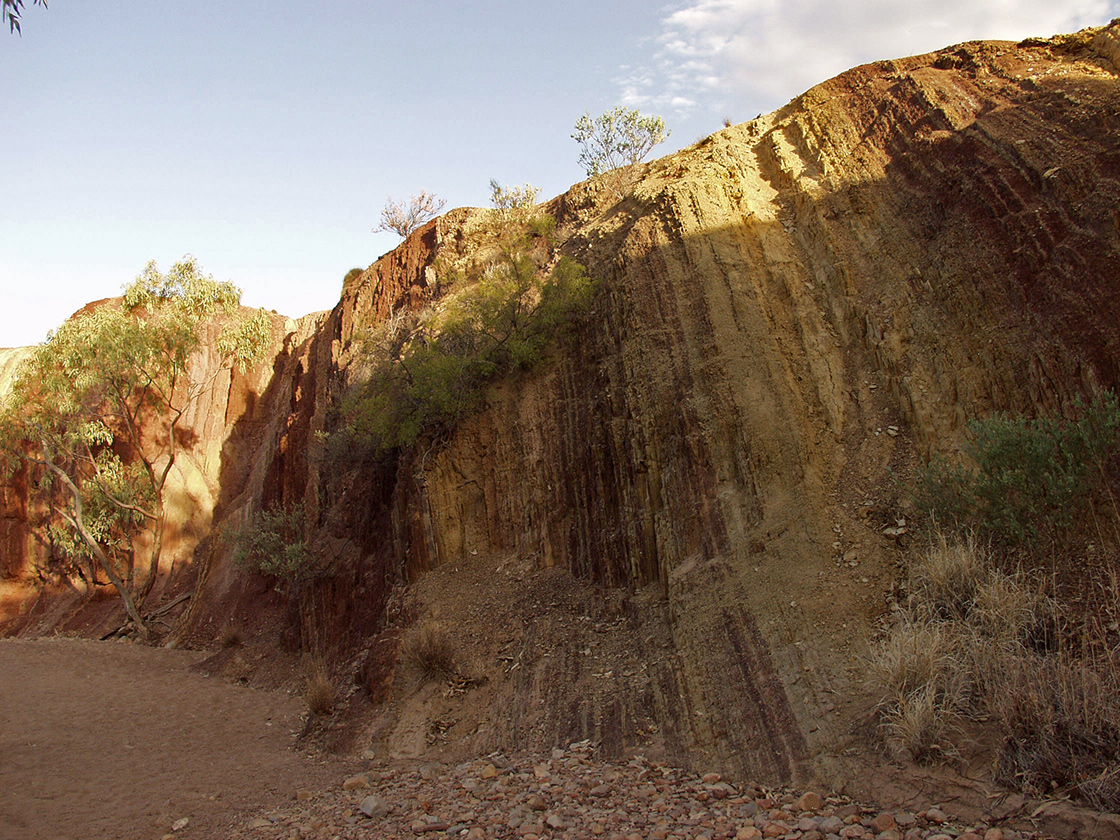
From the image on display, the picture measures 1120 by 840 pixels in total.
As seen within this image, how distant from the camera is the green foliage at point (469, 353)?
1404 cm

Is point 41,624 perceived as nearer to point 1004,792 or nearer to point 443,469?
point 443,469

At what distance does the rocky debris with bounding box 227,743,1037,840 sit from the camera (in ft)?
16.4

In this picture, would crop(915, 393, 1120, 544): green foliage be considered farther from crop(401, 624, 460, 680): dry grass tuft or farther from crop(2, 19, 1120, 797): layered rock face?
crop(401, 624, 460, 680): dry grass tuft

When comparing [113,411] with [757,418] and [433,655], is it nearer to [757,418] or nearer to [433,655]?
[433,655]

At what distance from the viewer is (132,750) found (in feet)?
33.4

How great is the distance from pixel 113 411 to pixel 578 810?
2361 cm

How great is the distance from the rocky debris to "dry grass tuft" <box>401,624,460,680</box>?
1895 millimetres

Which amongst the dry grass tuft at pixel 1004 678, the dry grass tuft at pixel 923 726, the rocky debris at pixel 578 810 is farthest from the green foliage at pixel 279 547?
the dry grass tuft at pixel 923 726

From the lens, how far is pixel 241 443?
25234 millimetres

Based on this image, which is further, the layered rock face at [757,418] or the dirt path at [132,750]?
the layered rock face at [757,418]

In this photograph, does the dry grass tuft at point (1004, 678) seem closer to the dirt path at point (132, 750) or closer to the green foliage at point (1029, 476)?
the green foliage at point (1029, 476)

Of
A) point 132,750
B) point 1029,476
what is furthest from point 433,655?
point 1029,476

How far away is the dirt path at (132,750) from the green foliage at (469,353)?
5770 mm

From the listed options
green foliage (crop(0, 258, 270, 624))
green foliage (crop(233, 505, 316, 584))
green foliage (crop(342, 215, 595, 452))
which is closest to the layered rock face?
green foliage (crop(342, 215, 595, 452))
